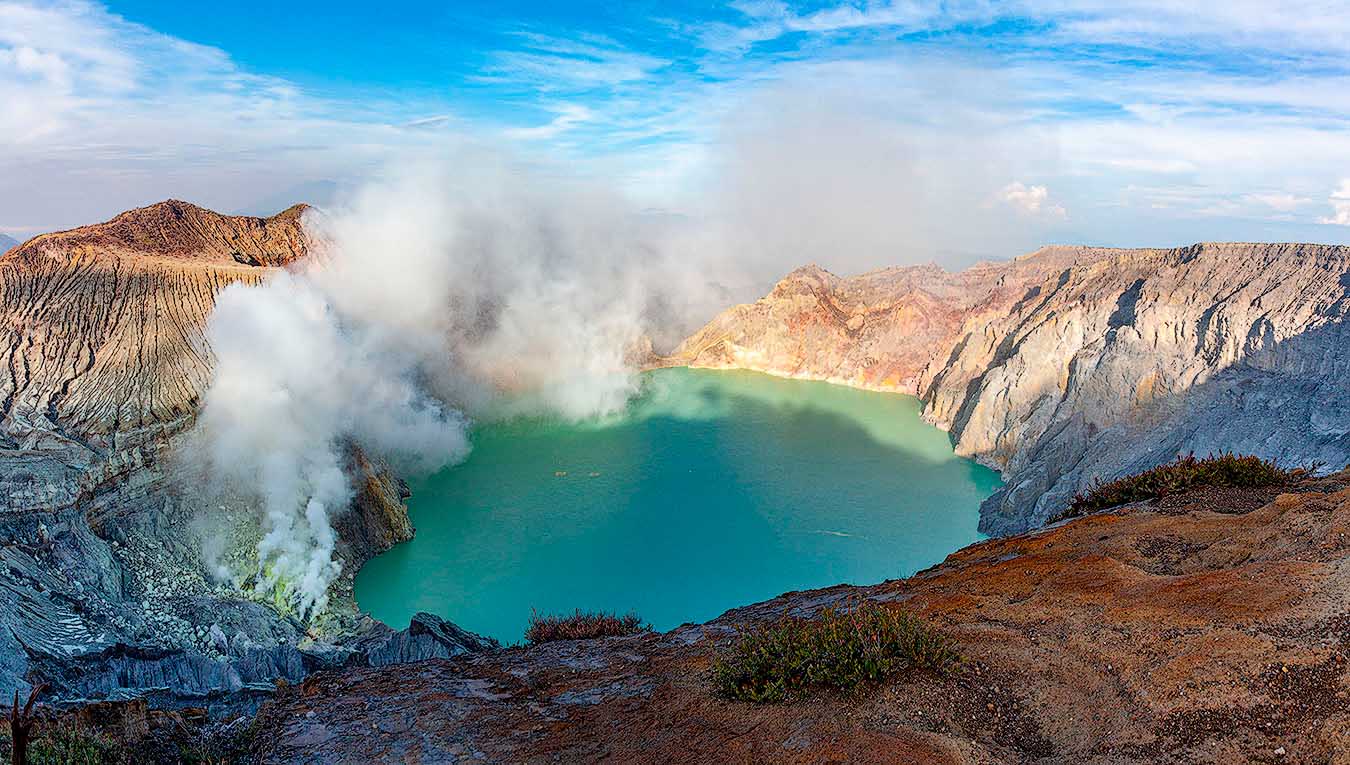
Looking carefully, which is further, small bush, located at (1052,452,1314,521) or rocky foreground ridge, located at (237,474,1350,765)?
small bush, located at (1052,452,1314,521)

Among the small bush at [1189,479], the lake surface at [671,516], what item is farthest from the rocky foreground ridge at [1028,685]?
the lake surface at [671,516]

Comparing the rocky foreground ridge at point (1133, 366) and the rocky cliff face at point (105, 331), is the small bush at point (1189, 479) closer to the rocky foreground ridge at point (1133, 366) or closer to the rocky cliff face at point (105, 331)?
the rocky foreground ridge at point (1133, 366)

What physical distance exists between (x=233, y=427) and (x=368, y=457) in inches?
296

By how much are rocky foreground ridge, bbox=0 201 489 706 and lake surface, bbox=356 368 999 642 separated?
3.27 m

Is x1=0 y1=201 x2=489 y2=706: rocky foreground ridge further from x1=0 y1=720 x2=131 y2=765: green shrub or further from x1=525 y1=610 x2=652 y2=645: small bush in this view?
x1=525 y1=610 x2=652 y2=645: small bush

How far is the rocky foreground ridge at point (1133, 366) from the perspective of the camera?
2889cm

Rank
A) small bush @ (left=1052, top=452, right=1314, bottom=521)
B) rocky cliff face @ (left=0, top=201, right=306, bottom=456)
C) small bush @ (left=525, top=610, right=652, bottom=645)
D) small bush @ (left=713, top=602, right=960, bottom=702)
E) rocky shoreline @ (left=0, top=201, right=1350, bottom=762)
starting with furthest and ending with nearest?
rocky cliff face @ (left=0, top=201, right=306, bottom=456)
small bush @ (left=525, top=610, right=652, bottom=645)
small bush @ (left=1052, top=452, right=1314, bottom=521)
small bush @ (left=713, top=602, right=960, bottom=702)
rocky shoreline @ (left=0, top=201, right=1350, bottom=762)

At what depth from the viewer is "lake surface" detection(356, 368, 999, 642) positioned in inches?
1057

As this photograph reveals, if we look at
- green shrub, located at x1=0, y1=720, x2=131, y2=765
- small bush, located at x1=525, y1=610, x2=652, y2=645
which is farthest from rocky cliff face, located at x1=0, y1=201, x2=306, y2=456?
green shrub, located at x1=0, y1=720, x2=131, y2=765

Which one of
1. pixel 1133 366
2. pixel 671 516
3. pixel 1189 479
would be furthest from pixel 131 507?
pixel 1133 366

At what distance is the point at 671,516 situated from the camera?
34.2 meters

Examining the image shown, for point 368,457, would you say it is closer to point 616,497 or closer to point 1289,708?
point 616,497

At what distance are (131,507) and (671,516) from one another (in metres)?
20.9

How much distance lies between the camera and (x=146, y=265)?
30469mm
